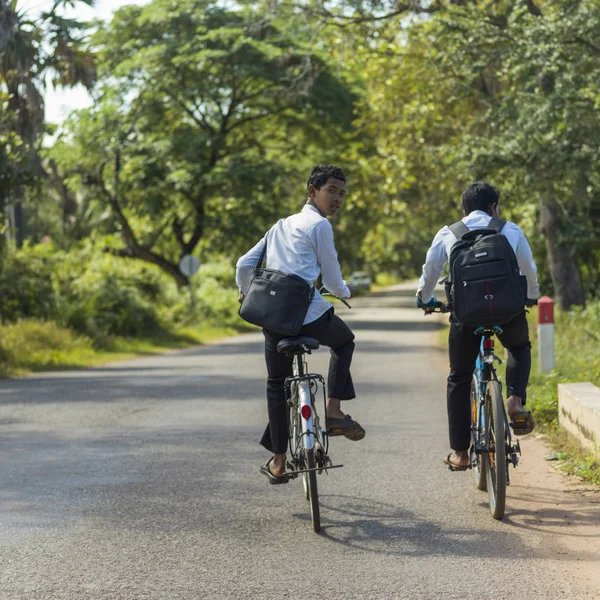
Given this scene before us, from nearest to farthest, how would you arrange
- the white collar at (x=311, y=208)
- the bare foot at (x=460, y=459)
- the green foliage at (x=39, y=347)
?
the white collar at (x=311, y=208) < the bare foot at (x=460, y=459) < the green foliage at (x=39, y=347)

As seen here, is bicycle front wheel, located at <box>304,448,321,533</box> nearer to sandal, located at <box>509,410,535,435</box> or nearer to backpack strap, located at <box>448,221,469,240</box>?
sandal, located at <box>509,410,535,435</box>

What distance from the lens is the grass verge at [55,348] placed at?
19.0 m

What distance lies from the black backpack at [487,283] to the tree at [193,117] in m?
28.4

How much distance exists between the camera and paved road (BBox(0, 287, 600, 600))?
16.7 feet

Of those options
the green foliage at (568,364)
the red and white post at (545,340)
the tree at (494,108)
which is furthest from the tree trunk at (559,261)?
the red and white post at (545,340)

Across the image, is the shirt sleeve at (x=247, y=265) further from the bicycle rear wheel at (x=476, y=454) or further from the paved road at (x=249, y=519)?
the bicycle rear wheel at (x=476, y=454)

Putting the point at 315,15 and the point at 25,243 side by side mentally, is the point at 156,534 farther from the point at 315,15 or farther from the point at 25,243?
the point at 25,243

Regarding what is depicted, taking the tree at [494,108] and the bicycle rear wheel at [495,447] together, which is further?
the tree at [494,108]

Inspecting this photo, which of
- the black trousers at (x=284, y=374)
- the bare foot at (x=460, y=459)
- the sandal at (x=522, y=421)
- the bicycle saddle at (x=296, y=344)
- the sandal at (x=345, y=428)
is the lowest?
the bare foot at (x=460, y=459)

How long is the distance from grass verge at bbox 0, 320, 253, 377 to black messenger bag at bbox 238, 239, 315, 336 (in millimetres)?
11630

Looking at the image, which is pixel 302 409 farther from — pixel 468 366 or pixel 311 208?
pixel 468 366

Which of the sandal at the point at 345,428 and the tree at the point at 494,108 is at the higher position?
the tree at the point at 494,108

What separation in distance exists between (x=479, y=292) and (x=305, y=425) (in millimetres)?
1194

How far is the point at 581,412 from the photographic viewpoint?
8398 millimetres
